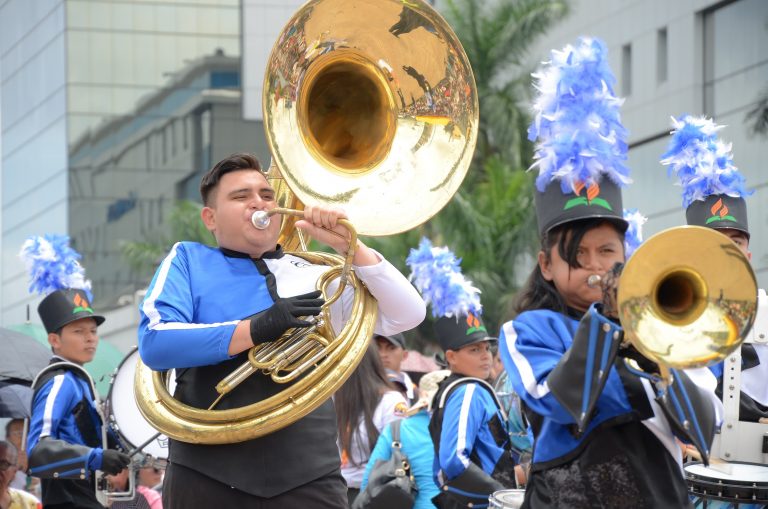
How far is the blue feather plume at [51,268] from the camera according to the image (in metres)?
9.21

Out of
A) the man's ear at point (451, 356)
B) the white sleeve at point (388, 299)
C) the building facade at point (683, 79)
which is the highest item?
the building facade at point (683, 79)

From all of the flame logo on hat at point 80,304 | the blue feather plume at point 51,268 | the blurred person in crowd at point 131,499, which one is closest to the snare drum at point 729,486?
the blurred person in crowd at point 131,499

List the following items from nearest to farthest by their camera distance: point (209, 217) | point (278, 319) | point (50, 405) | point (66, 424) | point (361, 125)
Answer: point (278, 319) < point (209, 217) < point (361, 125) < point (50, 405) < point (66, 424)

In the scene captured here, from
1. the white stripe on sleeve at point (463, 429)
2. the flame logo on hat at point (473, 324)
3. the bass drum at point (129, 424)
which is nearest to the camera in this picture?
the white stripe on sleeve at point (463, 429)

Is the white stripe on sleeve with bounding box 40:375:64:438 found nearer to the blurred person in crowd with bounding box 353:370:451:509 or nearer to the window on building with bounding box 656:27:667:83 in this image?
the blurred person in crowd with bounding box 353:370:451:509

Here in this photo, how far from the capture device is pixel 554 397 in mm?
3939

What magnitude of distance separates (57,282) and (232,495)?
4.69 meters

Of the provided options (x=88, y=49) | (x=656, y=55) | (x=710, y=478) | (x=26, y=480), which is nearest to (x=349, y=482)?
(x=710, y=478)

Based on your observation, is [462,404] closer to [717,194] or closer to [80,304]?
[717,194]

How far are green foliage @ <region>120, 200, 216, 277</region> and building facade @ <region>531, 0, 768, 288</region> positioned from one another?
12240 millimetres

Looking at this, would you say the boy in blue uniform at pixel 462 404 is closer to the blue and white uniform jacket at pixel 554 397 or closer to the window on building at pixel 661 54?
the blue and white uniform jacket at pixel 554 397

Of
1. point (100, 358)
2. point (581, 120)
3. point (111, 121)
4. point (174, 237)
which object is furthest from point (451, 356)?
point (111, 121)

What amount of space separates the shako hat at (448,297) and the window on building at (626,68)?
2088 cm

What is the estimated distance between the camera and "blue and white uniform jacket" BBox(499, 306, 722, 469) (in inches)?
157
